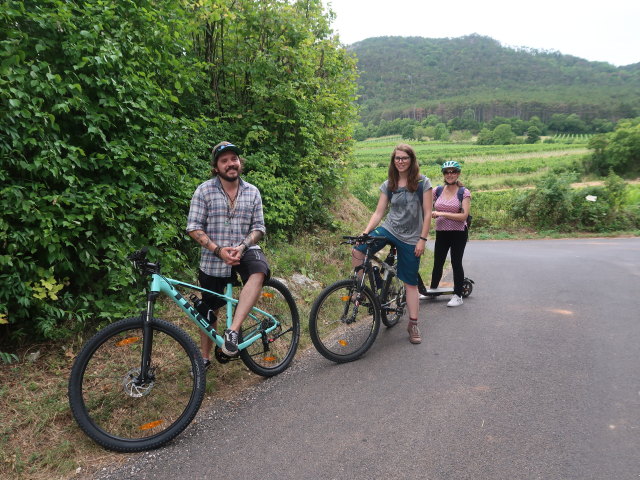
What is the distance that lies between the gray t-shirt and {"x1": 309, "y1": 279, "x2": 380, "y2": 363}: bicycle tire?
0.79m

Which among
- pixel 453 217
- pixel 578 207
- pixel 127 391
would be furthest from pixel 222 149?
pixel 578 207

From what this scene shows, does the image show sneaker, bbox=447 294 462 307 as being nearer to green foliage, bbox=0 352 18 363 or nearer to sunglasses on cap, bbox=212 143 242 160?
sunglasses on cap, bbox=212 143 242 160

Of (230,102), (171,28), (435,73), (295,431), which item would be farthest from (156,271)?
(435,73)

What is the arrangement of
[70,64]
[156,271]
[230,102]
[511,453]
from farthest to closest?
[230,102] < [70,64] < [156,271] < [511,453]

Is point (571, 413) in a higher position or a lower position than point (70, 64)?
lower

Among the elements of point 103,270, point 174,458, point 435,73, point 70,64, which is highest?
point 435,73

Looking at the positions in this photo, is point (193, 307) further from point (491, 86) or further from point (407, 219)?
point (491, 86)

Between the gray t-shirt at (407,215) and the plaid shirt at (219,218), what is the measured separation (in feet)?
5.78

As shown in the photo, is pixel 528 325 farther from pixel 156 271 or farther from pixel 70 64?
pixel 70 64

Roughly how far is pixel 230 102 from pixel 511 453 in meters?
6.08

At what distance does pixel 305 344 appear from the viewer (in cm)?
448

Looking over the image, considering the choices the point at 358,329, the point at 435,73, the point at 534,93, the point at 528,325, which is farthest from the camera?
the point at 435,73

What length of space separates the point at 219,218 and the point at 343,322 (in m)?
1.78

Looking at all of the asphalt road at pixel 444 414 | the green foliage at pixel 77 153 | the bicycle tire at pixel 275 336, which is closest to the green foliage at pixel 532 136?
the asphalt road at pixel 444 414
